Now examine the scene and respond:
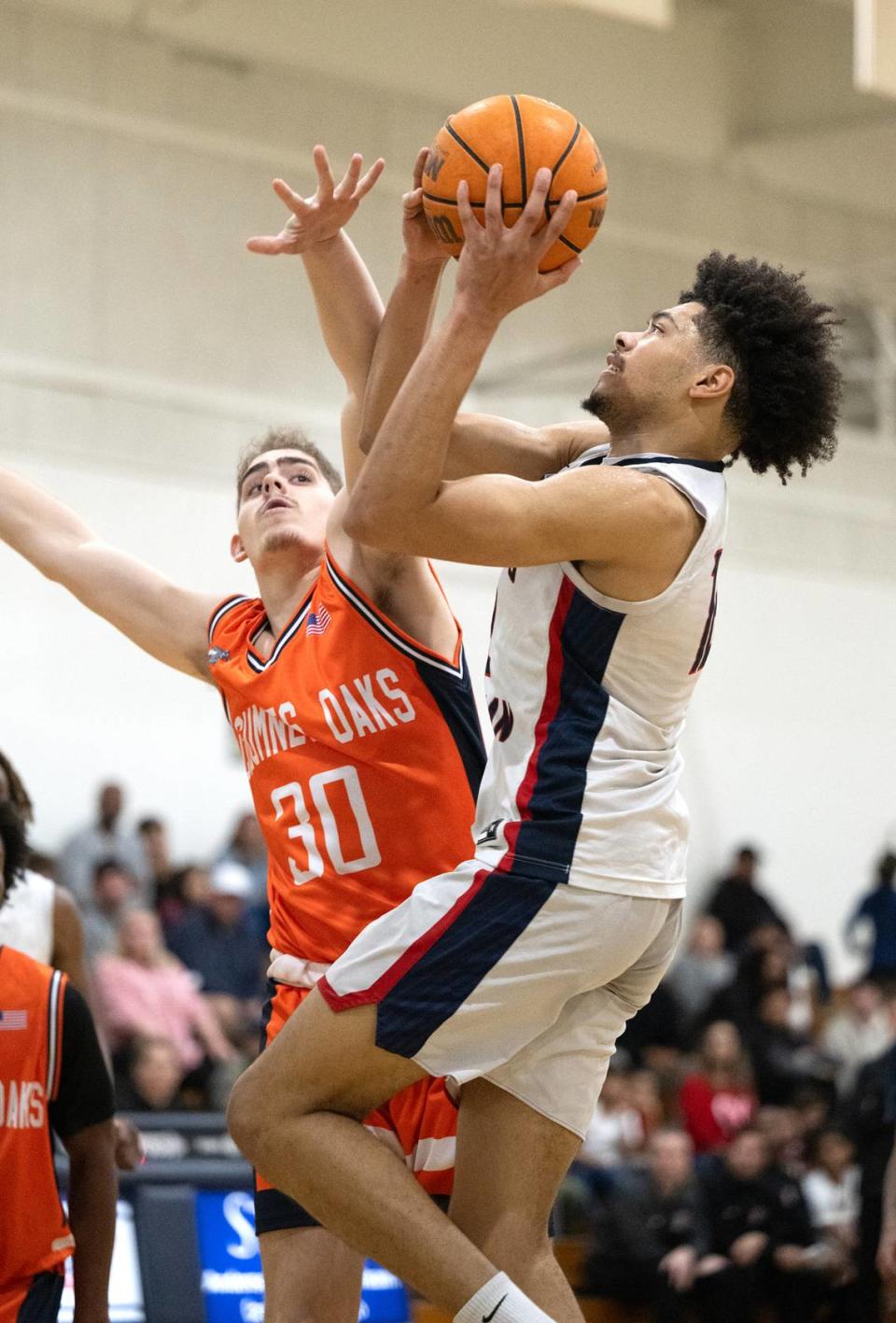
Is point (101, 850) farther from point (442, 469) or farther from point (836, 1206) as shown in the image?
point (442, 469)

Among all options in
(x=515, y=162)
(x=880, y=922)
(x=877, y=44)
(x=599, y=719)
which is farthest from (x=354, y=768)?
(x=880, y=922)

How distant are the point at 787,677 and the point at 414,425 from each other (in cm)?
1561

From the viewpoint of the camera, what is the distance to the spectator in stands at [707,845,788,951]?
16.6 m

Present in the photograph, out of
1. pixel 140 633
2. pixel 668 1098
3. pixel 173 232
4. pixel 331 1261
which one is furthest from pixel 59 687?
pixel 331 1261

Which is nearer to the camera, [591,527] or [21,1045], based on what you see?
[591,527]

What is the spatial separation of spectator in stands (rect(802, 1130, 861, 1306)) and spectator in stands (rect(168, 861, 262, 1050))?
352 centimetres

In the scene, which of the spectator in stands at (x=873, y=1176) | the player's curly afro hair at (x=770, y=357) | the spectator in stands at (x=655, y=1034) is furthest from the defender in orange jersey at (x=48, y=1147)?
the spectator in stands at (x=655, y=1034)

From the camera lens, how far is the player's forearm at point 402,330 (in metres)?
4.10

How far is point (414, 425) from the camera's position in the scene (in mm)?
3516

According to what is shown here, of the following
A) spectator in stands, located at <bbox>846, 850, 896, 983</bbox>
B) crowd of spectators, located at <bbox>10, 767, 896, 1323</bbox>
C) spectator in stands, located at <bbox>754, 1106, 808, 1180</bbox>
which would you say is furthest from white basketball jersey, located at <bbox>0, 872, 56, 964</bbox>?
spectator in stands, located at <bbox>846, 850, 896, 983</bbox>

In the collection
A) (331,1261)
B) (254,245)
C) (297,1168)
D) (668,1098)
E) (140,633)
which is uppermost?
(254,245)

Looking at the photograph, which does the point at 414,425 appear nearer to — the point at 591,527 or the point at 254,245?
the point at 591,527

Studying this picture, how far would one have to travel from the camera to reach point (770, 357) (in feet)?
12.7

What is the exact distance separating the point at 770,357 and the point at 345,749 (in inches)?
48.4
